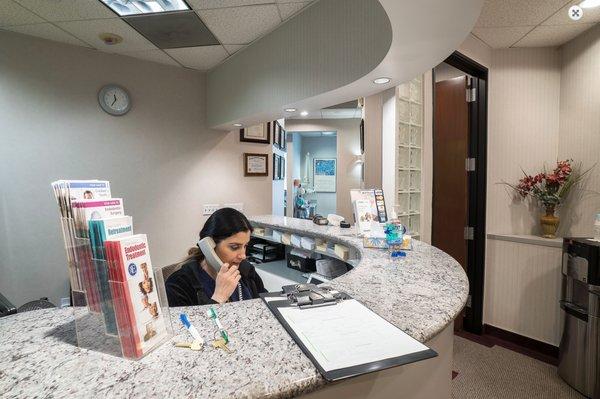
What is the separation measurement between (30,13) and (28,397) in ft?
8.27

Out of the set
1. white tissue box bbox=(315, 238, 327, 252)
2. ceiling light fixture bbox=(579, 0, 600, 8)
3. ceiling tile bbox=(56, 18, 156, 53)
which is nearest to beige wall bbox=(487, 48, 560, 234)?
ceiling light fixture bbox=(579, 0, 600, 8)

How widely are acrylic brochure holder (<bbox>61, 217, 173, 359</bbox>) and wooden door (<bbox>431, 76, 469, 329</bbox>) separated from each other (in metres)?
2.93

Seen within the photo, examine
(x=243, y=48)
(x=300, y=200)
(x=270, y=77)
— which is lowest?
(x=300, y=200)

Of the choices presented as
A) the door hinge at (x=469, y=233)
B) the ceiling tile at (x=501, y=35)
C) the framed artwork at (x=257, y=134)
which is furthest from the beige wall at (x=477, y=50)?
the framed artwork at (x=257, y=134)

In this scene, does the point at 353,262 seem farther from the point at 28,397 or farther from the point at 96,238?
the point at 28,397

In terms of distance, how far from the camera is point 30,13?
2.03 m

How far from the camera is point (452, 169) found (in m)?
3.16

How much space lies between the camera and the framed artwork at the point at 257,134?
3576 millimetres

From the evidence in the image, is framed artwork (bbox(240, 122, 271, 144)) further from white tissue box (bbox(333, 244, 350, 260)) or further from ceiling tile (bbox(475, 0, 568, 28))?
ceiling tile (bbox(475, 0, 568, 28))

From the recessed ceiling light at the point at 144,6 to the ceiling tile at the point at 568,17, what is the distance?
104 inches

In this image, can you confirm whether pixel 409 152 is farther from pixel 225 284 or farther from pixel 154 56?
pixel 154 56

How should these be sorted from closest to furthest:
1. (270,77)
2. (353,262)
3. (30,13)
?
(353,262)
(30,13)
(270,77)

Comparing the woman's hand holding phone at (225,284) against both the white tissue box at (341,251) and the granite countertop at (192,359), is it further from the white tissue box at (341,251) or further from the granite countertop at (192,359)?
the white tissue box at (341,251)

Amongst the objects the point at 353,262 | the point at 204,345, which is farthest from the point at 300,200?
the point at 204,345
